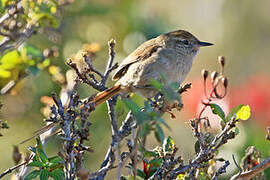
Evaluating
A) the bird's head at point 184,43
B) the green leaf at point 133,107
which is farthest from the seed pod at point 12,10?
the bird's head at point 184,43

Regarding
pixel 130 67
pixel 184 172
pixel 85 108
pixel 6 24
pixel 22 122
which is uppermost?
pixel 22 122

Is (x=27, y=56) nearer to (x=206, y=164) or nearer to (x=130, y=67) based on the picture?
(x=206, y=164)

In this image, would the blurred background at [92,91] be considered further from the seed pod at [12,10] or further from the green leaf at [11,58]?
the green leaf at [11,58]

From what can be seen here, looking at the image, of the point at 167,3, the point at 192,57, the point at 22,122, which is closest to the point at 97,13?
the point at 22,122

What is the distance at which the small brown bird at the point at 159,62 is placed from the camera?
12.5 ft

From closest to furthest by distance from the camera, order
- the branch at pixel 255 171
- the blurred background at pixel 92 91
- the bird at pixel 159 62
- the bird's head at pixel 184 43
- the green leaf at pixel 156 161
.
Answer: the branch at pixel 255 171, the green leaf at pixel 156 161, the bird at pixel 159 62, the bird's head at pixel 184 43, the blurred background at pixel 92 91

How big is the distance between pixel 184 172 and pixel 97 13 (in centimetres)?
415

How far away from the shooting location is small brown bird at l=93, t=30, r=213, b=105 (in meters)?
3.82

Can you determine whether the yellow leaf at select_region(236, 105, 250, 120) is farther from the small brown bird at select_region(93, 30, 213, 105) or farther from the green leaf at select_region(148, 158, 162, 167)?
the small brown bird at select_region(93, 30, 213, 105)

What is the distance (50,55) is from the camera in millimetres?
2230

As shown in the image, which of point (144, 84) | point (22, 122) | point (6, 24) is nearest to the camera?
point (6, 24)

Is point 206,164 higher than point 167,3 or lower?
lower

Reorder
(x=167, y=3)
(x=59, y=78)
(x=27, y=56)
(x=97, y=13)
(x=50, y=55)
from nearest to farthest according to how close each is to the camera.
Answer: (x=27, y=56)
(x=50, y=55)
(x=59, y=78)
(x=97, y=13)
(x=167, y=3)

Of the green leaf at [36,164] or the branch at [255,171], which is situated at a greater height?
the green leaf at [36,164]
